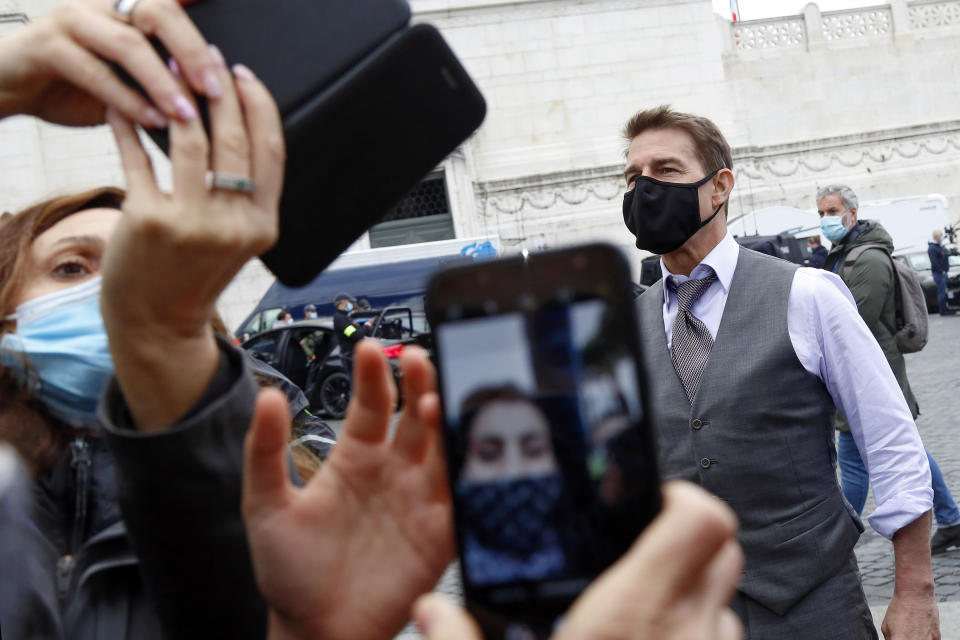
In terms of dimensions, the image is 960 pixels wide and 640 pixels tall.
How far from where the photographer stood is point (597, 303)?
80cm

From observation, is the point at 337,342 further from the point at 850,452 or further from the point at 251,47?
the point at 251,47

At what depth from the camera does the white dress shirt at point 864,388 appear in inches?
99.6

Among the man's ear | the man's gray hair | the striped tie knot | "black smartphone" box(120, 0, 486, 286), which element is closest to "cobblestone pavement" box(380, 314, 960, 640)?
"black smartphone" box(120, 0, 486, 286)

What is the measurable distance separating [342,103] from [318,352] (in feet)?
43.0

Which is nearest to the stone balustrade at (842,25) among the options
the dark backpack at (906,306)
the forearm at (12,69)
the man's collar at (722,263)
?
the dark backpack at (906,306)

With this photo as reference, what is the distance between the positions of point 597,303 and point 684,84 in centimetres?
2518

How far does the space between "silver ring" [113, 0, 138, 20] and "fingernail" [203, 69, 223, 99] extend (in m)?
0.12

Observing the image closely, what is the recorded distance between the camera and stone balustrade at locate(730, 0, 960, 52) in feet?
85.4

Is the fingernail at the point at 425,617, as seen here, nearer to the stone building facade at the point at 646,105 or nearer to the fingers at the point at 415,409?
the fingers at the point at 415,409

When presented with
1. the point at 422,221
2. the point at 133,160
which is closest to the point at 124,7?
the point at 133,160

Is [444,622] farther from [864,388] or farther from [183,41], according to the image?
[864,388]

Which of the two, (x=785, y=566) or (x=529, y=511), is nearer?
(x=529, y=511)

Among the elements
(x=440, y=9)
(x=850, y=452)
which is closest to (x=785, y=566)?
(x=850, y=452)

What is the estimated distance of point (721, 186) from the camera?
3.17 meters
